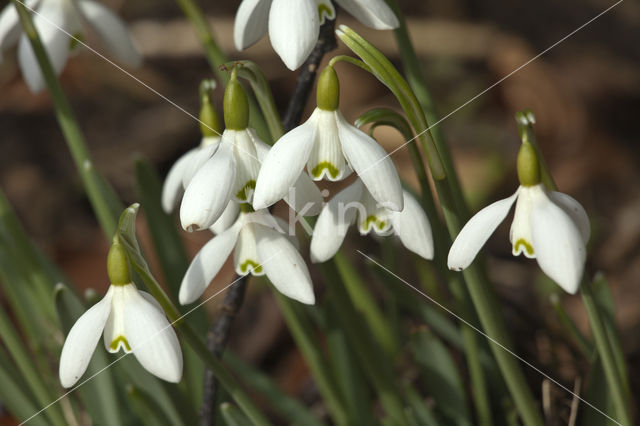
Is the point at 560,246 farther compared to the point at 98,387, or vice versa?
the point at 98,387

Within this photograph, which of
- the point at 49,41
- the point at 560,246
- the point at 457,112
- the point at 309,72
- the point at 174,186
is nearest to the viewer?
the point at 560,246

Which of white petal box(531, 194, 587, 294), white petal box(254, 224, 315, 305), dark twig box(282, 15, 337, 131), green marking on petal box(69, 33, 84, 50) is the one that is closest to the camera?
white petal box(531, 194, 587, 294)

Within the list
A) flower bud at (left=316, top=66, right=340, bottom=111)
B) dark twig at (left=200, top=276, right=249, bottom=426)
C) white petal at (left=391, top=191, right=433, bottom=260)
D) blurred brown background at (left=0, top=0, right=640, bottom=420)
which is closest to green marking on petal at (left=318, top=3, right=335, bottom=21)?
flower bud at (left=316, top=66, right=340, bottom=111)

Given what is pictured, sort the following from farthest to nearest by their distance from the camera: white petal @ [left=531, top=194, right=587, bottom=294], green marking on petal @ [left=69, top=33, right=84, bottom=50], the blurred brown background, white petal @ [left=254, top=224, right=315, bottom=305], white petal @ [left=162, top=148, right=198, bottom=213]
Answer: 1. the blurred brown background
2. green marking on petal @ [left=69, top=33, right=84, bottom=50]
3. white petal @ [left=162, top=148, right=198, bottom=213]
4. white petal @ [left=254, top=224, right=315, bottom=305]
5. white petal @ [left=531, top=194, right=587, bottom=294]

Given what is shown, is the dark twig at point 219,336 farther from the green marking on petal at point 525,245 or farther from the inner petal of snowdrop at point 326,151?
the green marking on petal at point 525,245

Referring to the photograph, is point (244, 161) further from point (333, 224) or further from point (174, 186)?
point (174, 186)

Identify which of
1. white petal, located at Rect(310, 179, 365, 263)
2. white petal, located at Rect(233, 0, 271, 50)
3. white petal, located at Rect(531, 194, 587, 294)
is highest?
white petal, located at Rect(233, 0, 271, 50)

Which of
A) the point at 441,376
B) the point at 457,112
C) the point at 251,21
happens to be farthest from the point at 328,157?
the point at 457,112

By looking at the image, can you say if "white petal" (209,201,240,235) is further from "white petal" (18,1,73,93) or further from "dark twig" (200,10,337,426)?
"white petal" (18,1,73,93)
